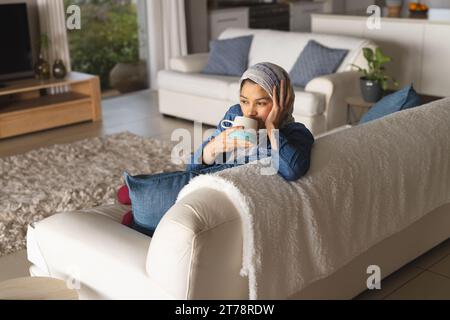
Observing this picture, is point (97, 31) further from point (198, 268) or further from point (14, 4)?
point (198, 268)

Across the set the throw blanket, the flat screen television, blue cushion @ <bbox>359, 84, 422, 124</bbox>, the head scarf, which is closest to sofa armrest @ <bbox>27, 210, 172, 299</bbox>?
the throw blanket

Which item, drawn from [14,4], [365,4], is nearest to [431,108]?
[14,4]

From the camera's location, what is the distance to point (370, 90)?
4.58m

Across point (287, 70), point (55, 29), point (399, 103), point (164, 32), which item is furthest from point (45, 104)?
point (399, 103)

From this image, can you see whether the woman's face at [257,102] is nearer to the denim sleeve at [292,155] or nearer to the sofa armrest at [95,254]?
the denim sleeve at [292,155]

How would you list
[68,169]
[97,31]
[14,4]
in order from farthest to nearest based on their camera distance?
[97,31] < [14,4] < [68,169]

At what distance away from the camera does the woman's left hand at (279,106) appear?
205 centimetres

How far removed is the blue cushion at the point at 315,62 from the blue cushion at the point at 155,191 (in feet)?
10.3

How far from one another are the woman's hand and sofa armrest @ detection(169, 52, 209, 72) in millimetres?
3712

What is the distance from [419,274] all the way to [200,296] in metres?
1.37

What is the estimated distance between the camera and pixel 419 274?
9.12 feet

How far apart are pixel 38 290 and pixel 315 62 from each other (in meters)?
3.55
